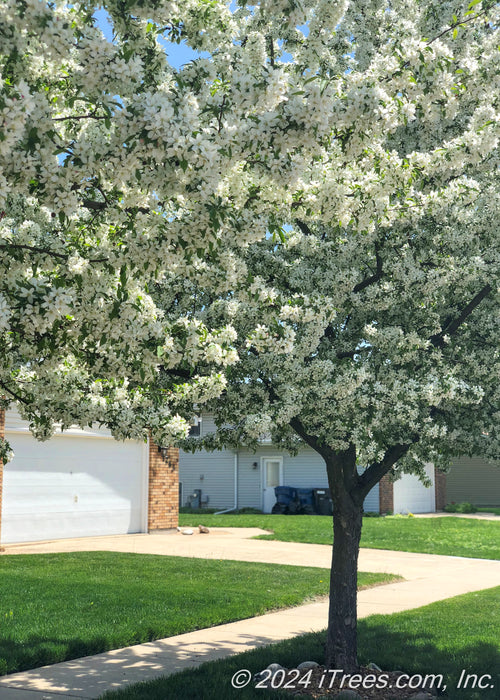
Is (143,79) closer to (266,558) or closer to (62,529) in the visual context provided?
(266,558)

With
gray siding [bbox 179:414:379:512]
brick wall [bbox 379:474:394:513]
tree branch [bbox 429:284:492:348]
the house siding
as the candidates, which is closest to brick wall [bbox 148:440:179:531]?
gray siding [bbox 179:414:379:512]

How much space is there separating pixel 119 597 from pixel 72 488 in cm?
821

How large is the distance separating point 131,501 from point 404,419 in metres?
14.2

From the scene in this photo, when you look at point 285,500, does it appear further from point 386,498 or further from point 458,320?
point 458,320

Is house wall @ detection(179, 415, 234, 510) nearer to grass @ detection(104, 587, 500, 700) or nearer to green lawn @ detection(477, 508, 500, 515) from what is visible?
green lawn @ detection(477, 508, 500, 515)

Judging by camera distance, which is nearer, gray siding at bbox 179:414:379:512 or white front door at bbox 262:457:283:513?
gray siding at bbox 179:414:379:512

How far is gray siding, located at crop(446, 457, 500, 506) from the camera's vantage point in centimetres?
3556

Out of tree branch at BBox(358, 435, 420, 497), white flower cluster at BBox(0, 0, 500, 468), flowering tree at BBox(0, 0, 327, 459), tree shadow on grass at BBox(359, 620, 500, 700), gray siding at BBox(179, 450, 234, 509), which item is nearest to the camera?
flowering tree at BBox(0, 0, 327, 459)

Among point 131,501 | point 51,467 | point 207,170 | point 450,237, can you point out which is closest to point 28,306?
point 207,170

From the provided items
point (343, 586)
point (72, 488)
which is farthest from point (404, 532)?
point (343, 586)

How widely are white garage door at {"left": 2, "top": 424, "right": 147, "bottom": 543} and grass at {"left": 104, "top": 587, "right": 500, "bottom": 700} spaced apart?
31.0 ft

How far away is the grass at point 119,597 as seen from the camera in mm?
8109

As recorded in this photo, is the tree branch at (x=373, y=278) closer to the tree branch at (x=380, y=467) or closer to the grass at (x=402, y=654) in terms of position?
the tree branch at (x=380, y=467)

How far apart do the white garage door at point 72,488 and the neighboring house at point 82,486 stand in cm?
2
